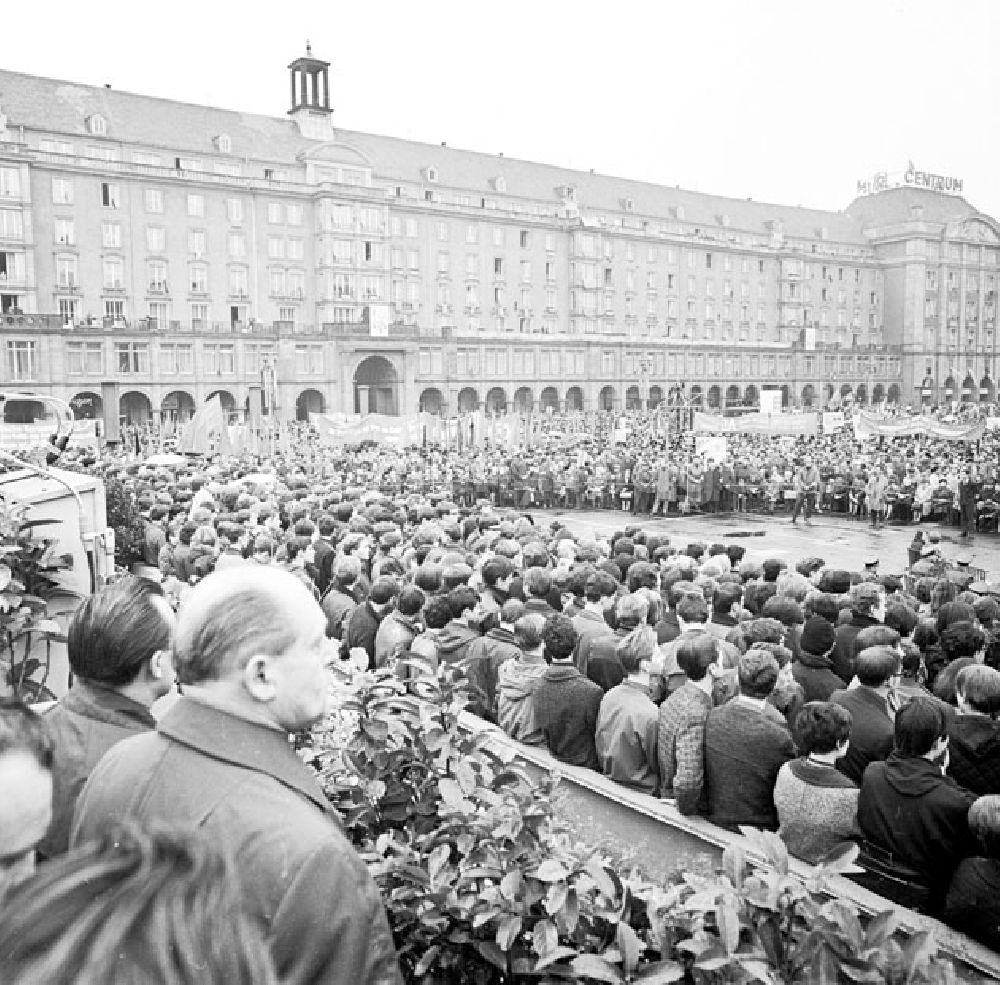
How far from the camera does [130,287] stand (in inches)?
2404

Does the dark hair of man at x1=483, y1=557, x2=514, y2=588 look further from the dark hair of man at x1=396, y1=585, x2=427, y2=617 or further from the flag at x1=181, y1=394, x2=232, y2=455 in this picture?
the flag at x1=181, y1=394, x2=232, y2=455

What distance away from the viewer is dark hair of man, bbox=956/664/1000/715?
556 cm

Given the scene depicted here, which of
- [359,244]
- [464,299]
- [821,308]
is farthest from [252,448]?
[821,308]

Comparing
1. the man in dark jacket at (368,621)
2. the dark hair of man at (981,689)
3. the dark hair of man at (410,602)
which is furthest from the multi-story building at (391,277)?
the dark hair of man at (981,689)

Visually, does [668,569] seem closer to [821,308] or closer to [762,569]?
A: [762,569]

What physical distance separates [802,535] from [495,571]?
17.3 metres

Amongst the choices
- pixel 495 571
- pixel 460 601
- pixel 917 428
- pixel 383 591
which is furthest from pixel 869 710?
pixel 917 428

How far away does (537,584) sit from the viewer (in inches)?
359

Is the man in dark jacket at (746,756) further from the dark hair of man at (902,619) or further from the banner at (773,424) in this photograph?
the banner at (773,424)

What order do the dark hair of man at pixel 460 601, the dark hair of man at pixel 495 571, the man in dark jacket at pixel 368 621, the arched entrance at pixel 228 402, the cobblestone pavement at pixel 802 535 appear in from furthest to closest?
1. the arched entrance at pixel 228 402
2. the cobblestone pavement at pixel 802 535
3. the dark hair of man at pixel 495 571
4. the man in dark jacket at pixel 368 621
5. the dark hair of man at pixel 460 601

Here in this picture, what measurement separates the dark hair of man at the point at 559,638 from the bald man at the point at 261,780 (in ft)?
13.9

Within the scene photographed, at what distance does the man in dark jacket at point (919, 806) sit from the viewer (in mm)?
4430

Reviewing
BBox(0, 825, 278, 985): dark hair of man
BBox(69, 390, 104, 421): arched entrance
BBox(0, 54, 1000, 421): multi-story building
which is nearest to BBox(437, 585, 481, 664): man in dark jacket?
BBox(0, 825, 278, 985): dark hair of man

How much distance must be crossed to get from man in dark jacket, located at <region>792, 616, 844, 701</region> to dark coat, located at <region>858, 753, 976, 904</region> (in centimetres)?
218
